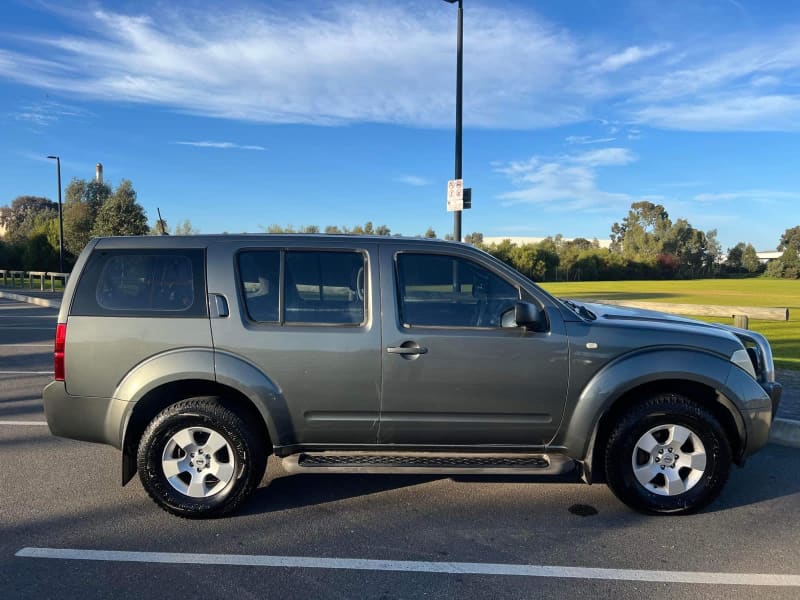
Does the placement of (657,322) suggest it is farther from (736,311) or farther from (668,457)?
(736,311)

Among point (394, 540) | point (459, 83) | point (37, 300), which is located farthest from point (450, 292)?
point (37, 300)

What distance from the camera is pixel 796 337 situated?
1238 cm

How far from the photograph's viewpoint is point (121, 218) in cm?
3562


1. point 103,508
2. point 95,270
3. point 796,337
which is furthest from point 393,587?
point 796,337

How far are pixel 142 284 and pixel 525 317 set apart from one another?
262 centimetres

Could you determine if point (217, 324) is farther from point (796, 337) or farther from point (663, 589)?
point (796, 337)

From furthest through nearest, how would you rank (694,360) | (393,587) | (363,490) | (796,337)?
(796,337) → (363,490) → (694,360) → (393,587)

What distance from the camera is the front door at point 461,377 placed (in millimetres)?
3682

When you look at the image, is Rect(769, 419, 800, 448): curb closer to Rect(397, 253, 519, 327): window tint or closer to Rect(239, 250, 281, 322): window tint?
Rect(397, 253, 519, 327): window tint

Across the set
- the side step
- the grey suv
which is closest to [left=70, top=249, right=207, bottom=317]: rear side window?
the grey suv

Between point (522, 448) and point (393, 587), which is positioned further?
point (522, 448)

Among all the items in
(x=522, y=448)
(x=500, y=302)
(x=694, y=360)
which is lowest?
(x=522, y=448)

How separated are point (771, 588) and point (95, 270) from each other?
453cm

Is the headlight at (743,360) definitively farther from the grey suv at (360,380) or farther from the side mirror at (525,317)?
the side mirror at (525,317)
